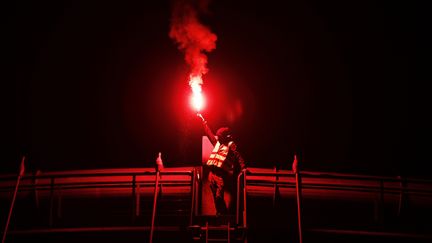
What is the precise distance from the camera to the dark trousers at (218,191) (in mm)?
11609

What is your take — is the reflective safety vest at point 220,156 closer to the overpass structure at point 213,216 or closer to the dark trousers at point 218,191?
the dark trousers at point 218,191

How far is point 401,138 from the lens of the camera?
2064 centimetres

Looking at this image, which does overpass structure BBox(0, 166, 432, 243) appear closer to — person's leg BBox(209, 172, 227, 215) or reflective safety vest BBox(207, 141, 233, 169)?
person's leg BBox(209, 172, 227, 215)

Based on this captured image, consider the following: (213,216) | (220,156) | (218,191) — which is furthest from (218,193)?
(213,216)

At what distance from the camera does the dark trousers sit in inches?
457

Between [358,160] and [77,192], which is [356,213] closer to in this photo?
[358,160]

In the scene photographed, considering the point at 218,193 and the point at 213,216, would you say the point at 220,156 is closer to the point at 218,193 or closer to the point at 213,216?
the point at 218,193

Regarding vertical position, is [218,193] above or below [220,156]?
below

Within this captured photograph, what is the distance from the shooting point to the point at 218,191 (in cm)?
1163

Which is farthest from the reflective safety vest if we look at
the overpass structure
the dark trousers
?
the overpass structure

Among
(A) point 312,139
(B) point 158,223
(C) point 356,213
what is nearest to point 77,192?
(B) point 158,223

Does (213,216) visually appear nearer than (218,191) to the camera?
Yes

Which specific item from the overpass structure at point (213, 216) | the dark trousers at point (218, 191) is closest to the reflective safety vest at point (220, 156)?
the dark trousers at point (218, 191)

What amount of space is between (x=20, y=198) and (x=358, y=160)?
1458 centimetres
